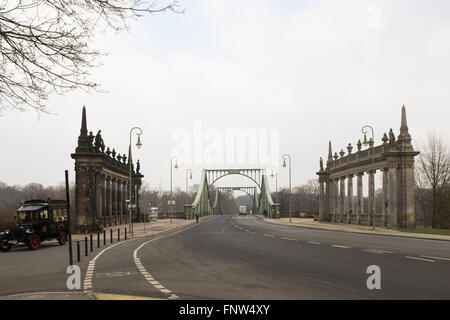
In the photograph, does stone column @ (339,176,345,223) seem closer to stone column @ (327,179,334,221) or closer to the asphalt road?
stone column @ (327,179,334,221)

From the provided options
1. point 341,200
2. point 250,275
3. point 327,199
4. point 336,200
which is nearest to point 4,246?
point 250,275

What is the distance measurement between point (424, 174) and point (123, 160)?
126 ft

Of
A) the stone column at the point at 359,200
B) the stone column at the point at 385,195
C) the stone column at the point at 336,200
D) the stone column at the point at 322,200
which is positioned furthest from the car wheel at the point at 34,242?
the stone column at the point at 322,200

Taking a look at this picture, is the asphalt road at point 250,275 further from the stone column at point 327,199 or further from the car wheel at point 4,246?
the stone column at point 327,199

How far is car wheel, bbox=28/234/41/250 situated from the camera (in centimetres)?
2329

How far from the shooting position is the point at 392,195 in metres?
39.6

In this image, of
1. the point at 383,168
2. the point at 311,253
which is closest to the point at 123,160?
the point at 383,168

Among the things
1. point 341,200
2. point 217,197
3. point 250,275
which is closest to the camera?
point 250,275

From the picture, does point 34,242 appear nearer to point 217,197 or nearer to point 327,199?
point 327,199

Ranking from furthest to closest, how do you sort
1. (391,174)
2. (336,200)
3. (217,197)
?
(217,197) → (336,200) → (391,174)

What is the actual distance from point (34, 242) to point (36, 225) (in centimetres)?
104

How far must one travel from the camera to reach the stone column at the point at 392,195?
39281 mm
